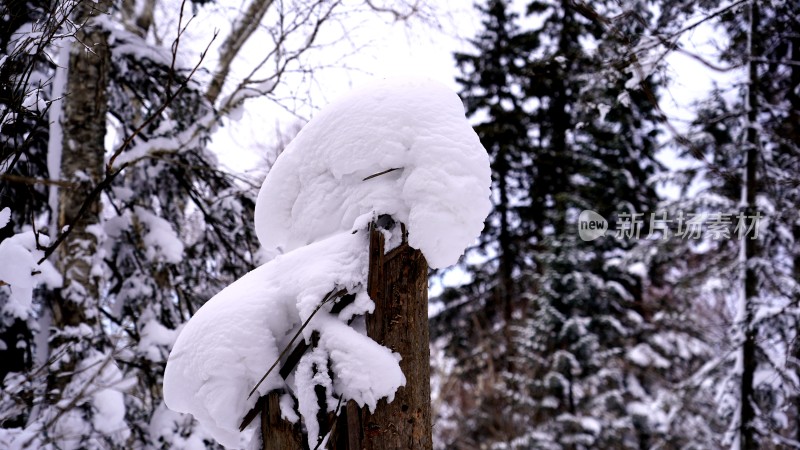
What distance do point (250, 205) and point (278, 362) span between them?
128 inches

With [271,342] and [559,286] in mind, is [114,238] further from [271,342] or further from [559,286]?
[559,286]

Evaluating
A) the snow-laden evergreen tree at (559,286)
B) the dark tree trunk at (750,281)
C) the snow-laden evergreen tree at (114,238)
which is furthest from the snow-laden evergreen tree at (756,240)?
the snow-laden evergreen tree at (114,238)

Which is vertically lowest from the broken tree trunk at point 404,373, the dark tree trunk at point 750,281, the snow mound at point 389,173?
the broken tree trunk at point 404,373

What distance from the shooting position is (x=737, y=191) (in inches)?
287

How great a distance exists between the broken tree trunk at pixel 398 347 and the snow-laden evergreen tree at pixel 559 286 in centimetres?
393

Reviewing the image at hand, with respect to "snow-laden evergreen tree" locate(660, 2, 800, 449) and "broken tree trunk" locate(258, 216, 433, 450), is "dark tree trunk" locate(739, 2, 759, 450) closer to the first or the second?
"snow-laden evergreen tree" locate(660, 2, 800, 449)

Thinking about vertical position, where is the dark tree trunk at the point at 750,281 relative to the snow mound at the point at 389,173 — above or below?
above

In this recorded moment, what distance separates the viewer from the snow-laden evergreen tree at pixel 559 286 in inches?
402

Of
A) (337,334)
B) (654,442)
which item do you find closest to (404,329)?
(337,334)

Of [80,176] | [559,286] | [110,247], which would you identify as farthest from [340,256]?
[559,286]

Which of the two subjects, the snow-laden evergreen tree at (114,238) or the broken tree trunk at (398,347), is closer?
the broken tree trunk at (398,347)

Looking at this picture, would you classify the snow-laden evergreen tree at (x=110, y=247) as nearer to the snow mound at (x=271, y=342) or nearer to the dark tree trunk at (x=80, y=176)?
the dark tree trunk at (x=80, y=176)

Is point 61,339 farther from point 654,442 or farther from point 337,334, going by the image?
point 654,442

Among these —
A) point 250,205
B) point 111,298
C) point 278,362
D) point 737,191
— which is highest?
point 737,191
